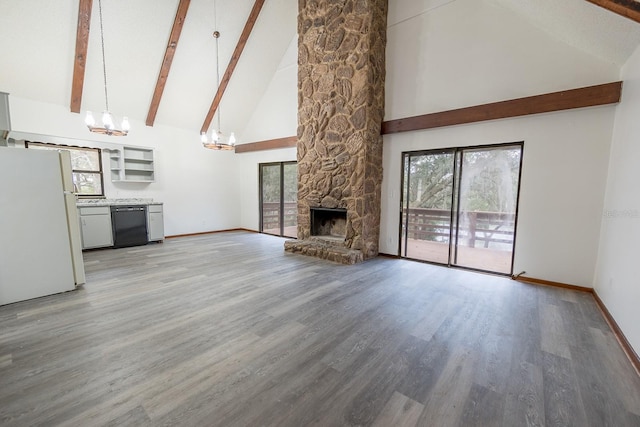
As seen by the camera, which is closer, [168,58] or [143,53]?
[143,53]

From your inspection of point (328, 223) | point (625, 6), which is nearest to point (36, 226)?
point (328, 223)

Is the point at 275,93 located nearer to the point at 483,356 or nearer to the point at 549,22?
the point at 549,22

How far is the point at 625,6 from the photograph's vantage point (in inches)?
81.1

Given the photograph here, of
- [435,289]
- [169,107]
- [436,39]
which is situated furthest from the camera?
[169,107]

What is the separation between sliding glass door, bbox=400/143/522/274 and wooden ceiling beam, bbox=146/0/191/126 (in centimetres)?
495

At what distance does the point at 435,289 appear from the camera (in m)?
3.55

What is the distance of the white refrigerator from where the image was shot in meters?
2.96

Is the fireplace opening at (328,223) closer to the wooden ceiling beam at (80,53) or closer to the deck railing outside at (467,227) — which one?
the deck railing outside at (467,227)

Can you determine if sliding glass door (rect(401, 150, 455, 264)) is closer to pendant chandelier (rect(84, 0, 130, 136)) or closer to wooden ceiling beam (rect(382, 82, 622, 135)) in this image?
wooden ceiling beam (rect(382, 82, 622, 135))

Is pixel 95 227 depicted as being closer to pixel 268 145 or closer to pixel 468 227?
pixel 268 145

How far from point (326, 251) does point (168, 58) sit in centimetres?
517

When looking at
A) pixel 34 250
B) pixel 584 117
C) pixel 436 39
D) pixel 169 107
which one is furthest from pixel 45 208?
pixel 584 117

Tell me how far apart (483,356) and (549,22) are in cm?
410

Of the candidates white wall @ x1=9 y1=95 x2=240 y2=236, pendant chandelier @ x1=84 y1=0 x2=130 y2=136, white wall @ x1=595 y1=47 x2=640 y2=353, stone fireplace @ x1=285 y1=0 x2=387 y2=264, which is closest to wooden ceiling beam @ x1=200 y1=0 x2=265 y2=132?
white wall @ x1=9 y1=95 x2=240 y2=236
